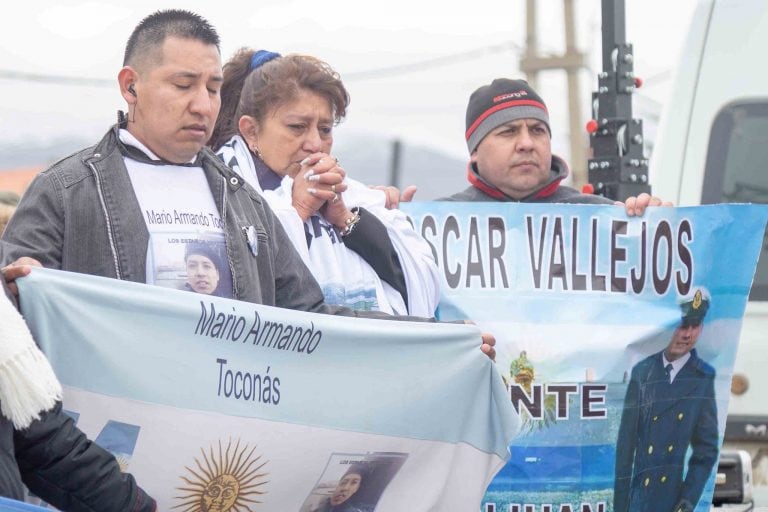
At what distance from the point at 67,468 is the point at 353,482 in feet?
3.34

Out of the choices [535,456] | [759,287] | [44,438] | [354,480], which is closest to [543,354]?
[535,456]

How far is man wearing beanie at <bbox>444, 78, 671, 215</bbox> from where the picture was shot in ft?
19.5

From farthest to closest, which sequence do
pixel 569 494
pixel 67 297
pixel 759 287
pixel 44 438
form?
pixel 759 287, pixel 569 494, pixel 67 297, pixel 44 438

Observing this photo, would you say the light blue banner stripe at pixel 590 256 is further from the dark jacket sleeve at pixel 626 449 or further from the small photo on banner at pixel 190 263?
the small photo on banner at pixel 190 263

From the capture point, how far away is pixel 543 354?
5.45 m

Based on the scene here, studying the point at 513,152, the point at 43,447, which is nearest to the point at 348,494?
the point at 43,447

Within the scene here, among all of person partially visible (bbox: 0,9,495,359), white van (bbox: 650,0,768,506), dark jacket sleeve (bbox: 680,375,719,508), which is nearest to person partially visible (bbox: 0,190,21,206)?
person partially visible (bbox: 0,9,495,359)

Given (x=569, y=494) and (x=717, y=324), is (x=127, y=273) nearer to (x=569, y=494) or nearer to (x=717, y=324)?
(x=569, y=494)

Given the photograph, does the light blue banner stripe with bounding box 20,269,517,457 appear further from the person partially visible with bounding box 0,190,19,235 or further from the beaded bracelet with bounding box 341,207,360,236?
the person partially visible with bounding box 0,190,19,235

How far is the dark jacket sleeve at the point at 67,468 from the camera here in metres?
3.39

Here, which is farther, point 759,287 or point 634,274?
point 759,287

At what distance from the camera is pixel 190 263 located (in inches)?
161

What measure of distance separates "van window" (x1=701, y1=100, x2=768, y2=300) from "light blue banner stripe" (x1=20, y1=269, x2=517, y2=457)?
289cm

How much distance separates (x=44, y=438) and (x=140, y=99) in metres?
1.12
